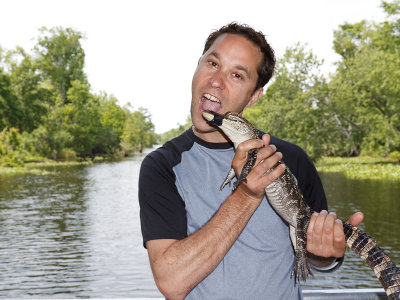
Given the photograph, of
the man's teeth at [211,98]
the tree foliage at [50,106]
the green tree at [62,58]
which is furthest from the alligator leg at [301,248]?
the green tree at [62,58]

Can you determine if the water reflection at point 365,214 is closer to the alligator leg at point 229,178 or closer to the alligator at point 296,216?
the alligator at point 296,216

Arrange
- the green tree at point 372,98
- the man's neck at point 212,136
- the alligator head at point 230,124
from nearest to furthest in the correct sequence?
the alligator head at point 230,124 < the man's neck at point 212,136 < the green tree at point 372,98

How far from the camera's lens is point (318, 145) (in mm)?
45938

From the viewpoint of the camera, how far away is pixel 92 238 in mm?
19391

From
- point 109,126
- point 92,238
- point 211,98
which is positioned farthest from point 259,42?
point 109,126

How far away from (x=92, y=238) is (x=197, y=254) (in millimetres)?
18000

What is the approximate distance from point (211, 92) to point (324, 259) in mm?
1333

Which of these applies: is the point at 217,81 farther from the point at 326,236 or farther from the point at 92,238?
the point at 92,238

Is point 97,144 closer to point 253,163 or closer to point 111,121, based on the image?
point 111,121

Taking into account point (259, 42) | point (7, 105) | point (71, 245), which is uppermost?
point (259, 42)

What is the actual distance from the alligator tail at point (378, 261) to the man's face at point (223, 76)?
1177mm

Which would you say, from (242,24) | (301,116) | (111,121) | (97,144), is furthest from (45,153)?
(242,24)

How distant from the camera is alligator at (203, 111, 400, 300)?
2.72 m

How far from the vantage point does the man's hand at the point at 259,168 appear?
2.43 meters
